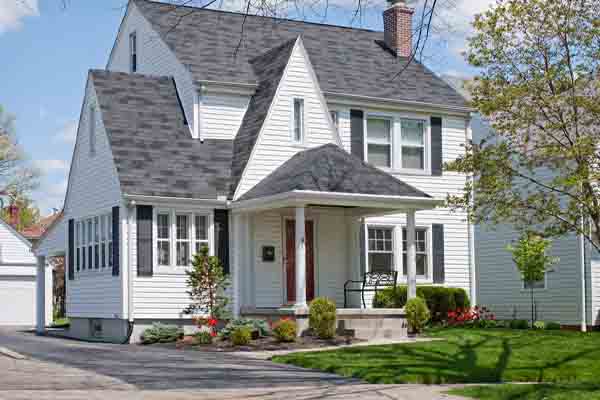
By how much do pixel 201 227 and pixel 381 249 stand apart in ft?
19.7

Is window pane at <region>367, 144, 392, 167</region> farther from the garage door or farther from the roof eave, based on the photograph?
the garage door

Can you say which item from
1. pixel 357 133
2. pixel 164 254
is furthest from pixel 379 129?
pixel 164 254

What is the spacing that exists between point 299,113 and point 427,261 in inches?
242

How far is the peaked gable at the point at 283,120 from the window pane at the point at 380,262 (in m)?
3.67

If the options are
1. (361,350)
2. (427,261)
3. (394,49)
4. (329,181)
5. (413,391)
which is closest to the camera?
(413,391)

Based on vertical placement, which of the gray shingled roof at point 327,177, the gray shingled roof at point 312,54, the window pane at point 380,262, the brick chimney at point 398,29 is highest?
the brick chimney at point 398,29

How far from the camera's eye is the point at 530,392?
13211mm

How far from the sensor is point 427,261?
1070 inches

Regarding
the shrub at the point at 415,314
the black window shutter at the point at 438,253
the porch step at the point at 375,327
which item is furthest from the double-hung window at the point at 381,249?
the porch step at the point at 375,327

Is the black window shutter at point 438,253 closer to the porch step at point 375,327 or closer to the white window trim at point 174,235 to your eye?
the porch step at point 375,327

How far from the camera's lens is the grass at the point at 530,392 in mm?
12827

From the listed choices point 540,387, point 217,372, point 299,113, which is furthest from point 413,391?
point 299,113

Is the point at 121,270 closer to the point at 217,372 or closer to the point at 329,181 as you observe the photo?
the point at 329,181

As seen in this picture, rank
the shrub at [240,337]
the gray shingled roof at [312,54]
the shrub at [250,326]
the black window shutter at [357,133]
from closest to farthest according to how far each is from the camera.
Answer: the shrub at [240,337]
the shrub at [250,326]
the gray shingled roof at [312,54]
the black window shutter at [357,133]
